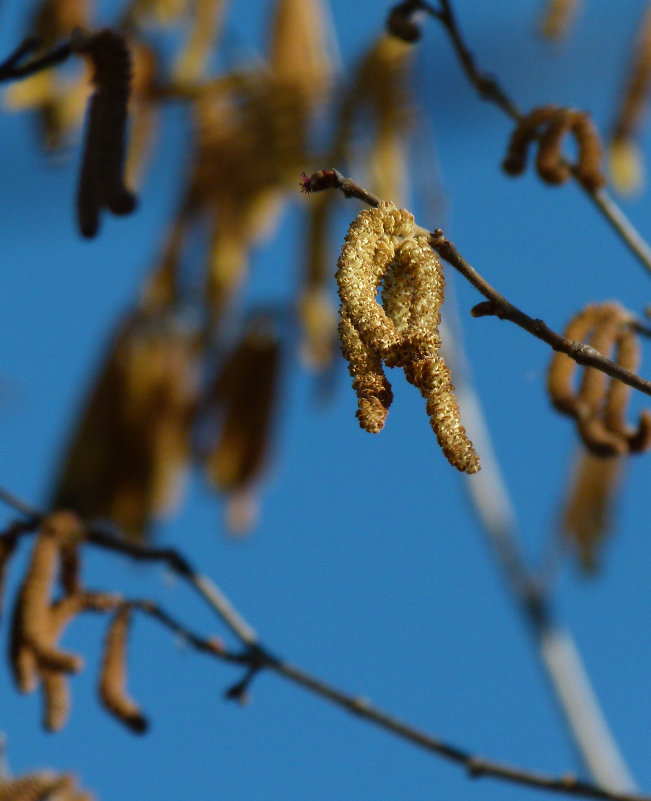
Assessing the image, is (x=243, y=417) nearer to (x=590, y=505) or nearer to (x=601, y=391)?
(x=590, y=505)

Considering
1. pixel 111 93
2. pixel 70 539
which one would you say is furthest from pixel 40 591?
pixel 111 93

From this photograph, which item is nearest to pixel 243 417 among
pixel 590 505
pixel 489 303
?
pixel 590 505

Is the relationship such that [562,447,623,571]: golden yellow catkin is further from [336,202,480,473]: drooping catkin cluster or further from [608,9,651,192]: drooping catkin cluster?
[336,202,480,473]: drooping catkin cluster

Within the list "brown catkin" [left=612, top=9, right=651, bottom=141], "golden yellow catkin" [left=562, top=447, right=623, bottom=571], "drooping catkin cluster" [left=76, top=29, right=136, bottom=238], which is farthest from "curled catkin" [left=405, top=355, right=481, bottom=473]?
"golden yellow catkin" [left=562, top=447, right=623, bottom=571]

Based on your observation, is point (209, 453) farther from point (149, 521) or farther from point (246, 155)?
point (246, 155)

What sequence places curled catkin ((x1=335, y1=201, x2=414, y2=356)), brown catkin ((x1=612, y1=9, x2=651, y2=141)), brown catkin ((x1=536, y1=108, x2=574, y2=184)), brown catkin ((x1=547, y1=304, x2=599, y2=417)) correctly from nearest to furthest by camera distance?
curled catkin ((x1=335, y1=201, x2=414, y2=356)), brown catkin ((x1=547, y1=304, x2=599, y2=417)), brown catkin ((x1=536, y1=108, x2=574, y2=184)), brown catkin ((x1=612, y1=9, x2=651, y2=141))

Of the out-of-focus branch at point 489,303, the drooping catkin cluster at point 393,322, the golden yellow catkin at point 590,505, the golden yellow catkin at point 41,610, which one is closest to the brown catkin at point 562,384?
the out-of-focus branch at point 489,303

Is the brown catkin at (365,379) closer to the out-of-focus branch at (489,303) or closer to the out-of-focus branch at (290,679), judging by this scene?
the out-of-focus branch at (489,303)
